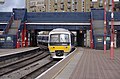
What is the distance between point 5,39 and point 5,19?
935cm

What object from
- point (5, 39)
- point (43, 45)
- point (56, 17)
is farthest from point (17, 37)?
point (56, 17)

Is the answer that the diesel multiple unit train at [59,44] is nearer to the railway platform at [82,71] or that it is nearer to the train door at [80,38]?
the railway platform at [82,71]

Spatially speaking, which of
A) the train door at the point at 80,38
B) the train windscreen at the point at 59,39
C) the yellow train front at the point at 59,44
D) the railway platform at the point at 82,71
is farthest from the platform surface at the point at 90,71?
the train door at the point at 80,38

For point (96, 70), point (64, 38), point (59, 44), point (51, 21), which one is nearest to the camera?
point (96, 70)

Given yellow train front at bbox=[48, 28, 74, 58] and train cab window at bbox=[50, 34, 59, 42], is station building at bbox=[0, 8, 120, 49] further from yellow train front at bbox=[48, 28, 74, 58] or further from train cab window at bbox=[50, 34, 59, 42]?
train cab window at bbox=[50, 34, 59, 42]

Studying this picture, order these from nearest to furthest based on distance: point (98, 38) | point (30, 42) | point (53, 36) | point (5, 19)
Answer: point (53, 36)
point (98, 38)
point (5, 19)
point (30, 42)

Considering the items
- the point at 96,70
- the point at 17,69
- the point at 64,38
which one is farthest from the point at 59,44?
the point at 96,70

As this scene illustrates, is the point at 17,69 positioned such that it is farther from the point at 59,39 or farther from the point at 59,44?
the point at 59,39

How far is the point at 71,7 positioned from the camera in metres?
133

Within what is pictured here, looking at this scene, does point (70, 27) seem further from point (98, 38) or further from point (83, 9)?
point (83, 9)

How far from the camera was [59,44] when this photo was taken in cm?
3419

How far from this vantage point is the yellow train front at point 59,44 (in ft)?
111

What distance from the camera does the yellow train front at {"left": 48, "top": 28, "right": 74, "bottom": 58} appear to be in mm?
33719

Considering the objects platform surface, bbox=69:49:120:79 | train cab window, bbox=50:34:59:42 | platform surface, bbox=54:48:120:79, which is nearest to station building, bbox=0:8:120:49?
train cab window, bbox=50:34:59:42
